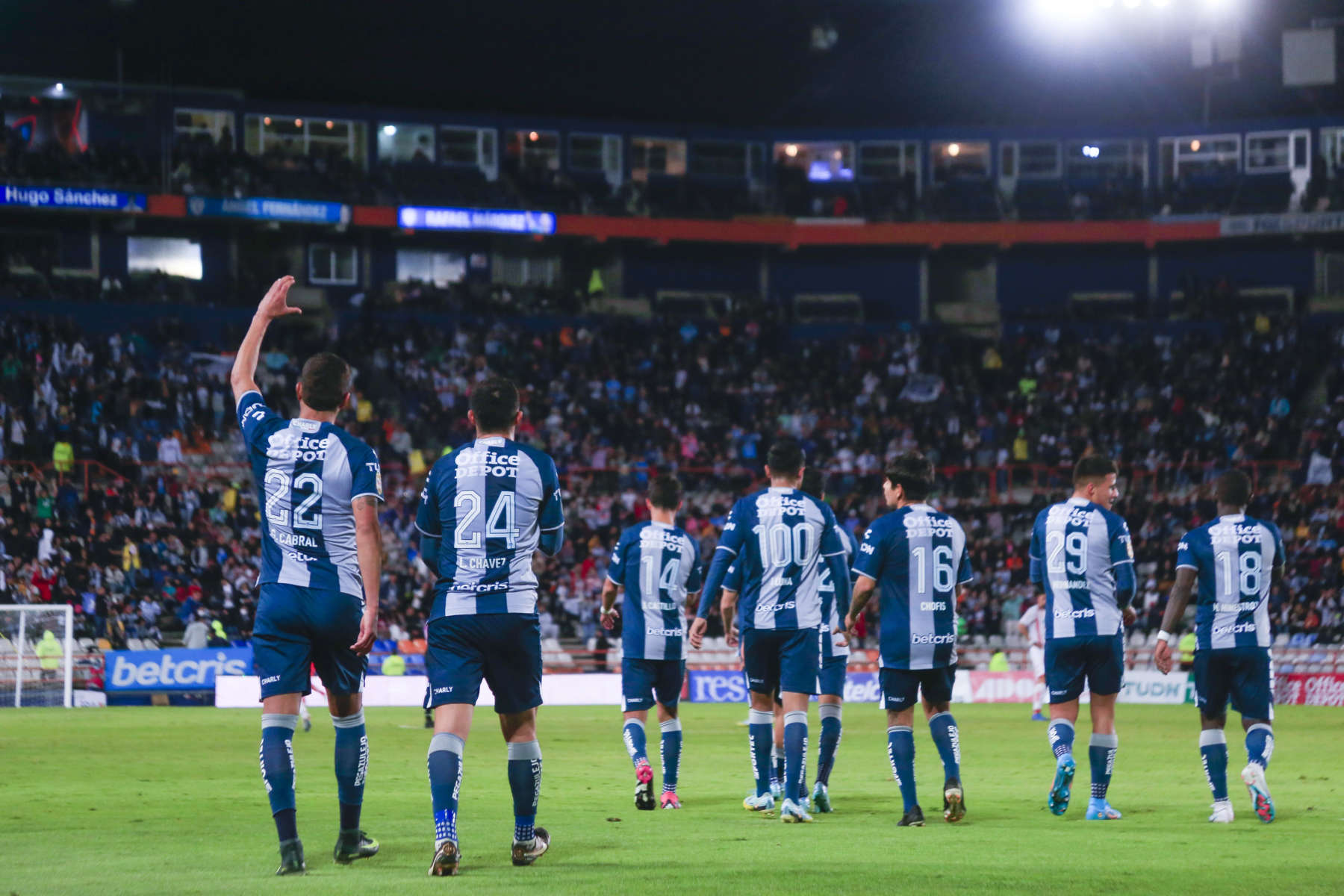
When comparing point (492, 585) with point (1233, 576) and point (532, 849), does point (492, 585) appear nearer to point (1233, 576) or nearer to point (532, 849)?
point (532, 849)

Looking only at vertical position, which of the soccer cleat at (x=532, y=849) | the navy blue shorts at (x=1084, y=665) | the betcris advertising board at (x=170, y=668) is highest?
the navy blue shorts at (x=1084, y=665)

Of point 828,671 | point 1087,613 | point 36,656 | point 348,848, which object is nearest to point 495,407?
point 348,848

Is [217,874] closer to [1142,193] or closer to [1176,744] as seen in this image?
[1176,744]

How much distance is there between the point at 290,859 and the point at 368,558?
1.61m

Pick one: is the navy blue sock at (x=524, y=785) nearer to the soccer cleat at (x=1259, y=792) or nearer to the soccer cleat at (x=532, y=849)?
the soccer cleat at (x=532, y=849)

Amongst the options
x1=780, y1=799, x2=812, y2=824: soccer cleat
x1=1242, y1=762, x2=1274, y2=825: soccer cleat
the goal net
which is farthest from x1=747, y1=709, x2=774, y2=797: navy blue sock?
the goal net

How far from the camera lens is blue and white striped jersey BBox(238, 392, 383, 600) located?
859cm

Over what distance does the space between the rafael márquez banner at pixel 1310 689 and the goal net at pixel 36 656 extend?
921 inches

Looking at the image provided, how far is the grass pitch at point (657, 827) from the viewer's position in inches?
318

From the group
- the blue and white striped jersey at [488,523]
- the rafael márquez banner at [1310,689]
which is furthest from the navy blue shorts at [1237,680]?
the rafael márquez banner at [1310,689]

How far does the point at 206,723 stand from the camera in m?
24.1

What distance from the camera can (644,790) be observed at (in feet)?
41.1

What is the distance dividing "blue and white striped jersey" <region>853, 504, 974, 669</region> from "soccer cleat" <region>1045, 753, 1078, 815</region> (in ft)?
3.65

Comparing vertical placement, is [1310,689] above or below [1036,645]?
below
